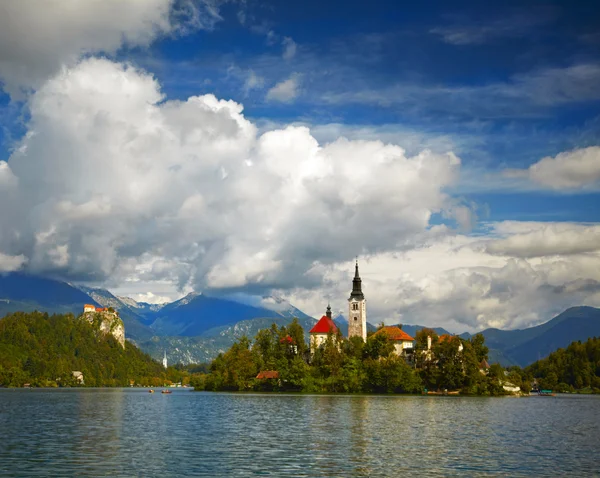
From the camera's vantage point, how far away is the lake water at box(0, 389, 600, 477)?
165ft

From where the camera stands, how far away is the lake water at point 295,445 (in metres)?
50.2

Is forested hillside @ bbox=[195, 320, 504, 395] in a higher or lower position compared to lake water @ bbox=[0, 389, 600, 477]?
higher

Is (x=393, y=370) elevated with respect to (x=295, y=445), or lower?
elevated

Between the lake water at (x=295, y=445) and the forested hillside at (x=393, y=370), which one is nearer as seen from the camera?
the lake water at (x=295, y=445)

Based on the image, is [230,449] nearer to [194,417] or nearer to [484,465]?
[484,465]

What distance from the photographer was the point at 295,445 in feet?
208

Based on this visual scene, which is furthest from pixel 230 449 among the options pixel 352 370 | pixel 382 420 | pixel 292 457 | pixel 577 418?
pixel 352 370

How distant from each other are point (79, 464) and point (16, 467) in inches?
169

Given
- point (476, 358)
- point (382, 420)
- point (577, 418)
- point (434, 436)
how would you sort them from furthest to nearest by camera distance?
point (476, 358), point (577, 418), point (382, 420), point (434, 436)

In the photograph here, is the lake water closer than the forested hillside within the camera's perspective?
Yes

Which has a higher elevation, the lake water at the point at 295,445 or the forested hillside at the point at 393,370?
the forested hillside at the point at 393,370

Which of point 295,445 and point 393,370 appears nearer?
point 295,445

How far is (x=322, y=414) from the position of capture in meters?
102

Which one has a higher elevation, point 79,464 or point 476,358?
point 476,358
